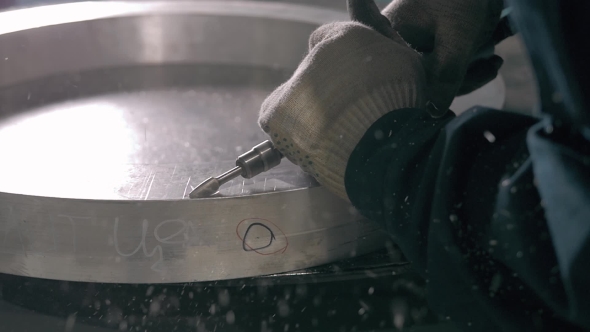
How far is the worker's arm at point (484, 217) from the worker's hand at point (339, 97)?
58 millimetres

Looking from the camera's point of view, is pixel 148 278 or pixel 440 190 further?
pixel 148 278

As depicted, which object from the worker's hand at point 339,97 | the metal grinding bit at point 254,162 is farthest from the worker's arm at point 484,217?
the metal grinding bit at point 254,162

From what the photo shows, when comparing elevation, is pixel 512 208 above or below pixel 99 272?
above

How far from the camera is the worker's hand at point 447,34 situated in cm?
66

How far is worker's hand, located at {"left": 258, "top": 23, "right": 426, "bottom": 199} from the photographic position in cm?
58

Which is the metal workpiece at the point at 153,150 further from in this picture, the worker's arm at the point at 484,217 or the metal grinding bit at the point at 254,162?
the worker's arm at the point at 484,217

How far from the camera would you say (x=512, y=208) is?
0.38m

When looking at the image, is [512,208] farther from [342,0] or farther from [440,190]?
[342,0]

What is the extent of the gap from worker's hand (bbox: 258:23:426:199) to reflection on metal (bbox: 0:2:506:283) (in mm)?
50

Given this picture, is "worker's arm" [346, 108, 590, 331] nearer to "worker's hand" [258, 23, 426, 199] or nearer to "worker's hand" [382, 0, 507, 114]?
"worker's hand" [258, 23, 426, 199]

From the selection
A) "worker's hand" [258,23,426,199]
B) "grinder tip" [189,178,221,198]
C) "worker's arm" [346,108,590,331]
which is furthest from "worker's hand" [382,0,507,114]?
"grinder tip" [189,178,221,198]

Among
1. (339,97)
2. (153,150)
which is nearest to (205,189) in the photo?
(339,97)

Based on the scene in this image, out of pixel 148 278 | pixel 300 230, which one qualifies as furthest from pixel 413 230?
pixel 148 278

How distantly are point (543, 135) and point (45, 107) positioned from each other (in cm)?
94
